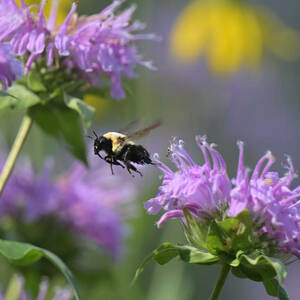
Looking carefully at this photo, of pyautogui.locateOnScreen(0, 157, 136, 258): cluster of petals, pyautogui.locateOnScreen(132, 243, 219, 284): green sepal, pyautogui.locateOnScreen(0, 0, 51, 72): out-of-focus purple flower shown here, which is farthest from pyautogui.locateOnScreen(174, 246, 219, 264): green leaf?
pyautogui.locateOnScreen(0, 157, 136, 258): cluster of petals

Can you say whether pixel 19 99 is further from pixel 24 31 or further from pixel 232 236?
pixel 232 236

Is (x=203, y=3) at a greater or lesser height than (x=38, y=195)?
greater

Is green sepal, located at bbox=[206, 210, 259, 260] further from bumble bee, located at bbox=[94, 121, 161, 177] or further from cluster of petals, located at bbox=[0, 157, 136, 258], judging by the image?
cluster of petals, located at bbox=[0, 157, 136, 258]

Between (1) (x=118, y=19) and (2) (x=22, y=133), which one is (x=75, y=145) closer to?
(2) (x=22, y=133)

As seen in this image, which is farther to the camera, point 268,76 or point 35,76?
point 268,76

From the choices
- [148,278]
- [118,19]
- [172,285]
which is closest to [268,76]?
[148,278]

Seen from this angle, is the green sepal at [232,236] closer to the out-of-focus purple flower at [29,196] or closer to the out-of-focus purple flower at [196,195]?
the out-of-focus purple flower at [196,195]

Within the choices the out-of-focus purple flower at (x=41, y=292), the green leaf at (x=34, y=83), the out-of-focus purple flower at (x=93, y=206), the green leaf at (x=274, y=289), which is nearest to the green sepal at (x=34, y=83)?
the green leaf at (x=34, y=83)
